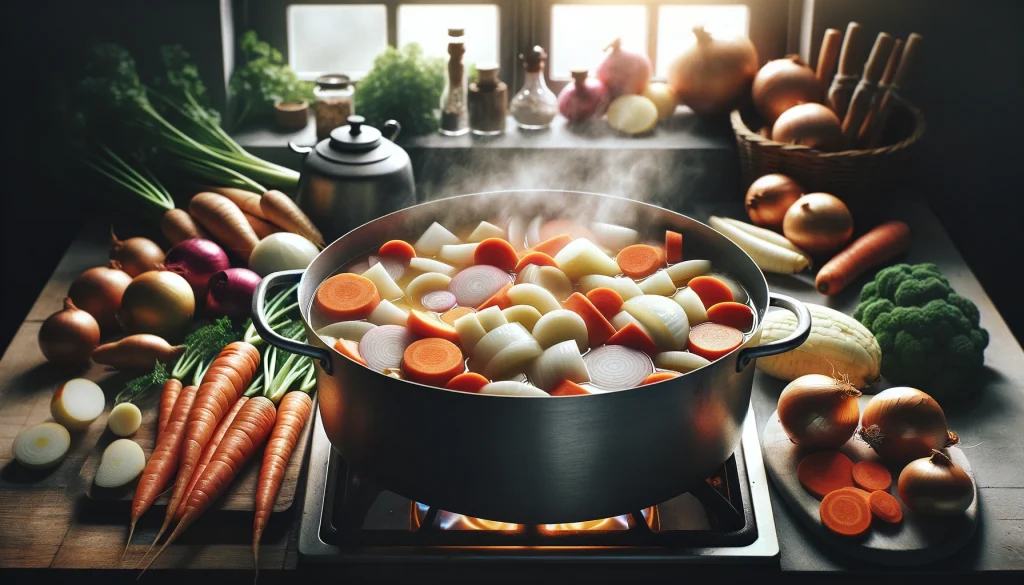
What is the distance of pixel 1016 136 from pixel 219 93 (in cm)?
201

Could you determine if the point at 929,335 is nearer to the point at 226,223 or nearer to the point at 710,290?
the point at 710,290

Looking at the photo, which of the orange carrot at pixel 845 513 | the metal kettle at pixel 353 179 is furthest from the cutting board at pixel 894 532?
the metal kettle at pixel 353 179

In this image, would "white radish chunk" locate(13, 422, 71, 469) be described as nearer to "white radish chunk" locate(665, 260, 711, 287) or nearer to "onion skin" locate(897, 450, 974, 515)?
"white radish chunk" locate(665, 260, 711, 287)

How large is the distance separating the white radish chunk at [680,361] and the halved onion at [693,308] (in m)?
0.10

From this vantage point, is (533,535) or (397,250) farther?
(397,250)

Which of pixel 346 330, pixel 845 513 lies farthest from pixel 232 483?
pixel 845 513

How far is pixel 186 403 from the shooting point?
A: 154 cm

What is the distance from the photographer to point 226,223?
1990 mm

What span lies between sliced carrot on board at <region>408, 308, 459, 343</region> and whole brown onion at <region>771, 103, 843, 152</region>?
3.59ft

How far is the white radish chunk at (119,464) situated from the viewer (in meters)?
1.38

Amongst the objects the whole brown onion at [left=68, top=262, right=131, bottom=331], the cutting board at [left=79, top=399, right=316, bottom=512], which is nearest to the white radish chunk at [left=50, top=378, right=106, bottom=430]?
the cutting board at [left=79, top=399, right=316, bottom=512]

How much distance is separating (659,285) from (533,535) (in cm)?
45

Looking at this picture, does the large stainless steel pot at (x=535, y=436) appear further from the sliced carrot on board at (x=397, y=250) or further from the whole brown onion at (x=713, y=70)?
the whole brown onion at (x=713, y=70)

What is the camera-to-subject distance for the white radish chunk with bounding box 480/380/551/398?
1.20 meters
